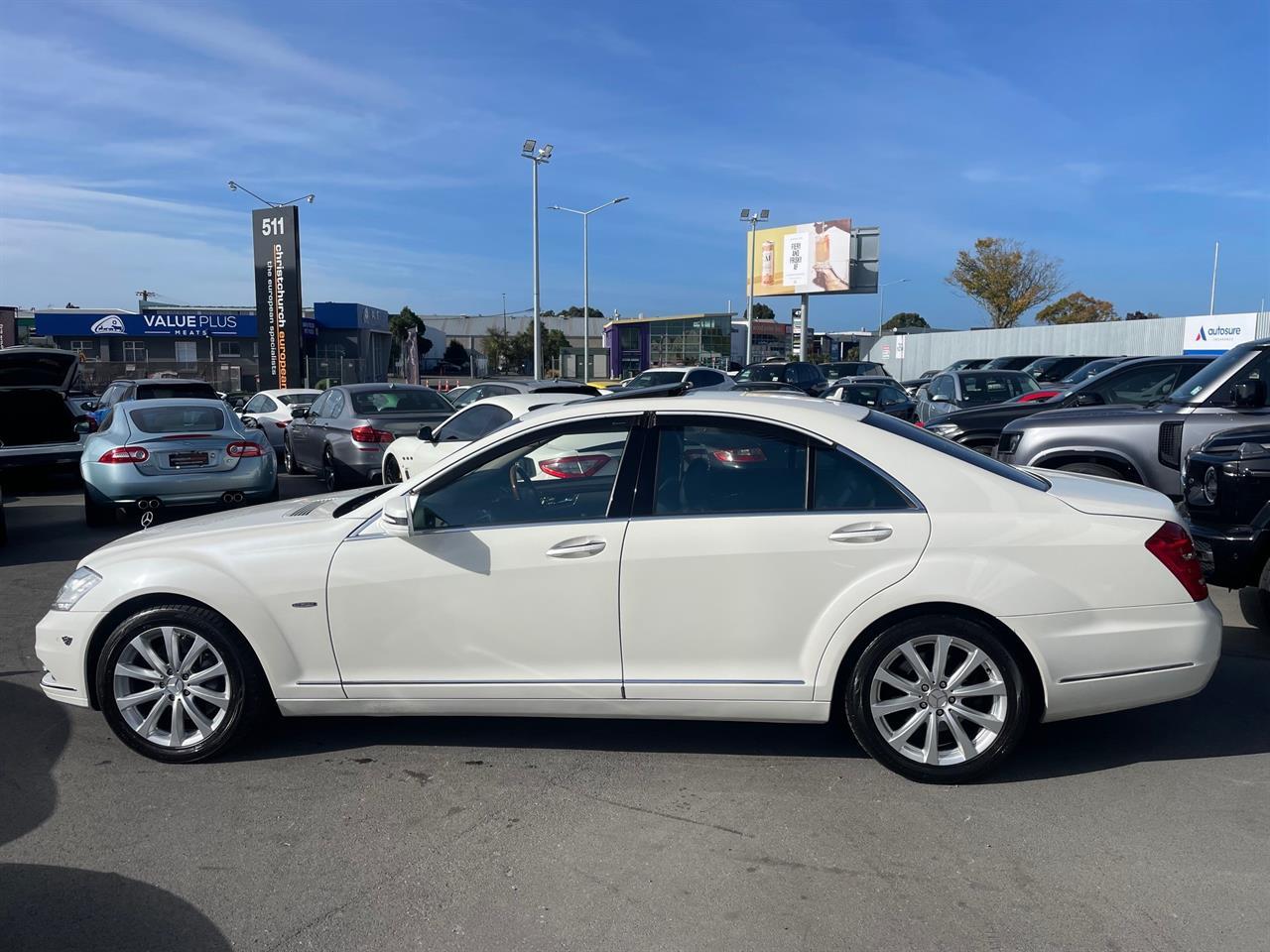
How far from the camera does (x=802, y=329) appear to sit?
2200 inches

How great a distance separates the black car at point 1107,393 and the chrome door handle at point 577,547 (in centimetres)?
824

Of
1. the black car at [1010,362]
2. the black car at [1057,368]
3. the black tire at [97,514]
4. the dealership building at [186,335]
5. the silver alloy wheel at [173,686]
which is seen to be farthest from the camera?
the dealership building at [186,335]

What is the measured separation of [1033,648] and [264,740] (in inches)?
139

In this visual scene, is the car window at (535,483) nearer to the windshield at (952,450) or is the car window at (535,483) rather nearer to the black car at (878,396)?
the windshield at (952,450)

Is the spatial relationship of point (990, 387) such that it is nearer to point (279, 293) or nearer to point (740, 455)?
point (740, 455)

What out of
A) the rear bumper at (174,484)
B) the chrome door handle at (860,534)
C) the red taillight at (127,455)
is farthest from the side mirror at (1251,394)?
the red taillight at (127,455)

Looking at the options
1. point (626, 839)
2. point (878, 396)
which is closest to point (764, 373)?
point (878, 396)

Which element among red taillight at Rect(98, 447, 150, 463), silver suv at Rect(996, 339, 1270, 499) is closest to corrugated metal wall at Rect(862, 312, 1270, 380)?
silver suv at Rect(996, 339, 1270, 499)

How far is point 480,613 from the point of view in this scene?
13.7 ft

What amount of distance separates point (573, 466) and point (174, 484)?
24.3 feet

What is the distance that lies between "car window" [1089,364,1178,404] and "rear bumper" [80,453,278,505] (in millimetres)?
9793

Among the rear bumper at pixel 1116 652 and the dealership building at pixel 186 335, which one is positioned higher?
the dealership building at pixel 186 335

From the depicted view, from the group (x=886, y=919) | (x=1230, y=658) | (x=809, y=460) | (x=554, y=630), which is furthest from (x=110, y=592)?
(x=1230, y=658)

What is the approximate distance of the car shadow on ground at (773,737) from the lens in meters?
4.47
